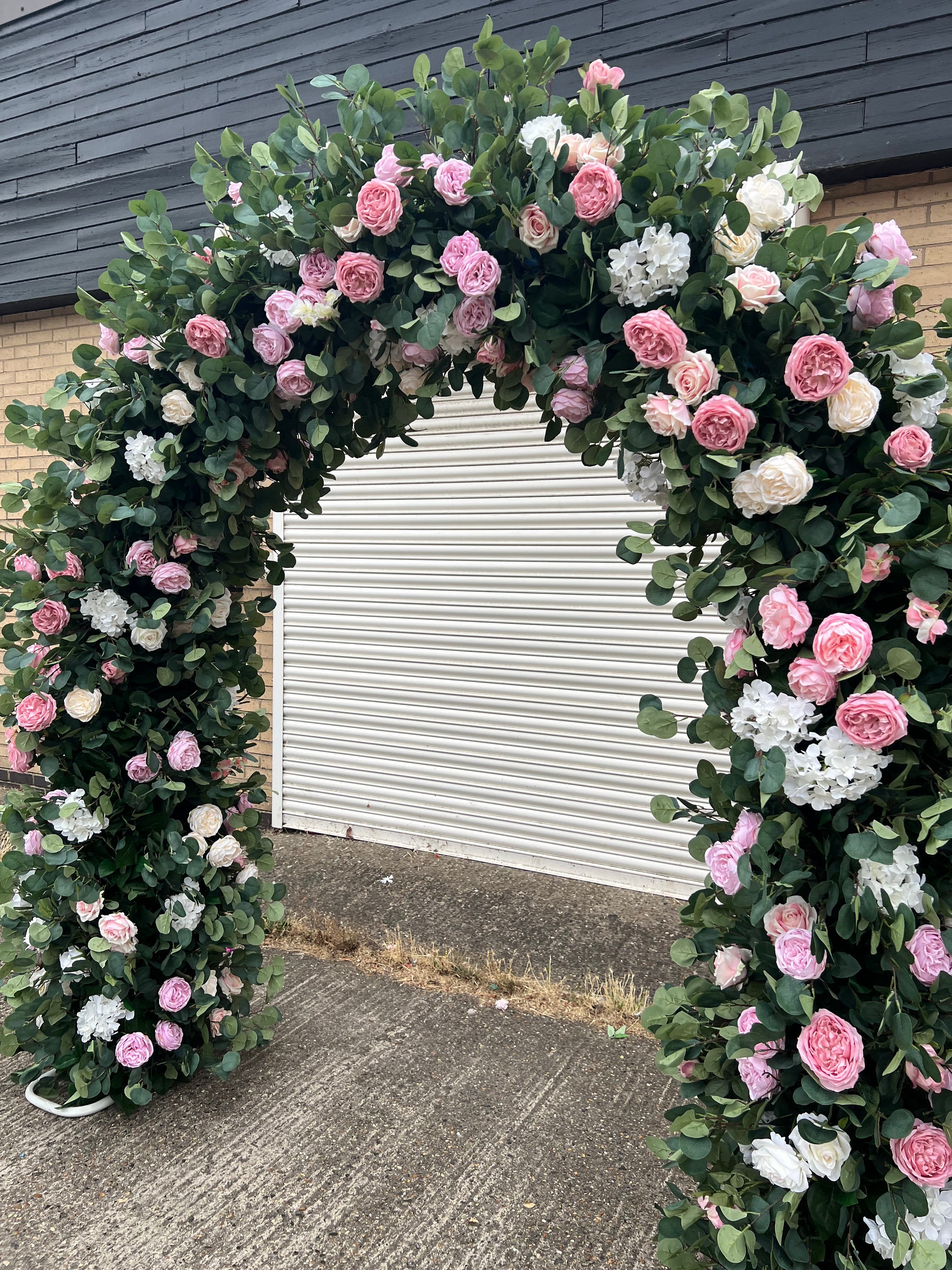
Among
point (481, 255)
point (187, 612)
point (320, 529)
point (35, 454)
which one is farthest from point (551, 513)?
point (35, 454)

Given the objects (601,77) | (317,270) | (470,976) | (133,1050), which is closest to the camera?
(601,77)

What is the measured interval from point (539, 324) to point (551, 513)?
2.87m

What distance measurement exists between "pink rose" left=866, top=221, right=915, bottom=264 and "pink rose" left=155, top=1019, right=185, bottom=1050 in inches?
122

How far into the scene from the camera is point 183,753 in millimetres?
2891

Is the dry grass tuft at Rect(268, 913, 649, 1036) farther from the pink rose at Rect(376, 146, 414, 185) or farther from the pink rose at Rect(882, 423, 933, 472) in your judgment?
the pink rose at Rect(376, 146, 414, 185)

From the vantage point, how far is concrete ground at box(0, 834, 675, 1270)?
8.00 feet

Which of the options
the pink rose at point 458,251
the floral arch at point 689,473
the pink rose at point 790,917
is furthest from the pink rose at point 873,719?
the pink rose at point 458,251

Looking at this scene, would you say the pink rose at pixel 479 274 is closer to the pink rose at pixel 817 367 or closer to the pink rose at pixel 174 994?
the pink rose at pixel 817 367

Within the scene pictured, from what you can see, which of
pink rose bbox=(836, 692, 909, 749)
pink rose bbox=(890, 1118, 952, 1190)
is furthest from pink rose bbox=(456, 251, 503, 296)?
pink rose bbox=(890, 1118, 952, 1190)

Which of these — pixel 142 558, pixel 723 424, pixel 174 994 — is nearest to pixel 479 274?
pixel 723 424

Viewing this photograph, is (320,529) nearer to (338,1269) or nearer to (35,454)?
(35,454)

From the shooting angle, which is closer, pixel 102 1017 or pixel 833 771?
pixel 833 771

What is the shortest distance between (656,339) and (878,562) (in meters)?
0.66

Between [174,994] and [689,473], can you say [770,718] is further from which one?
[174,994]
